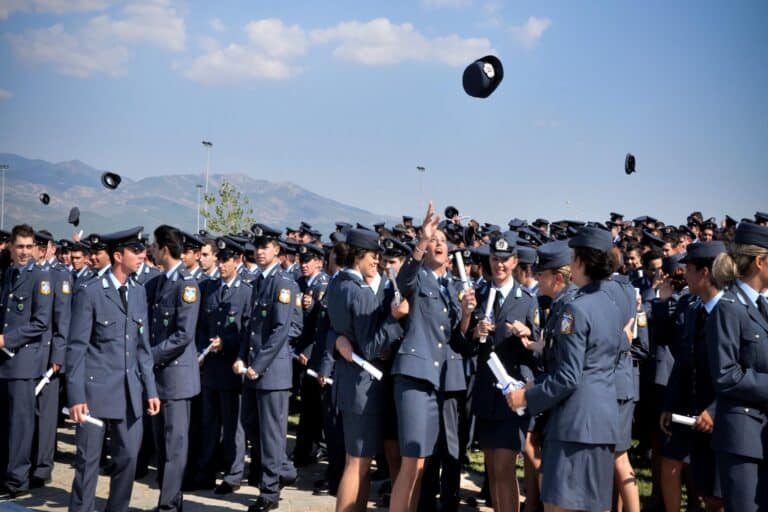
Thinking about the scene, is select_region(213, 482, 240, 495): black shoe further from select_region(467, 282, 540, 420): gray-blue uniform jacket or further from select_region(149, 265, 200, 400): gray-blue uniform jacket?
select_region(467, 282, 540, 420): gray-blue uniform jacket

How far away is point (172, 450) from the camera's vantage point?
7098mm

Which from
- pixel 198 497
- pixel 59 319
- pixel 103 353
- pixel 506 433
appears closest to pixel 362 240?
pixel 506 433

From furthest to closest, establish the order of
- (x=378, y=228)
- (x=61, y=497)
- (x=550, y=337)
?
(x=378, y=228) < (x=61, y=497) < (x=550, y=337)

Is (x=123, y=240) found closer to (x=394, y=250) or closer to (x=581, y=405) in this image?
(x=394, y=250)

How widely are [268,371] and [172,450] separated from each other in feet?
3.88

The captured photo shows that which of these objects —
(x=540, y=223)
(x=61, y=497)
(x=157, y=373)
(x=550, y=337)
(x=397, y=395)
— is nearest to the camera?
(x=550, y=337)

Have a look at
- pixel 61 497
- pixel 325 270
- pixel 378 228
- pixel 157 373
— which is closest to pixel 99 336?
pixel 157 373

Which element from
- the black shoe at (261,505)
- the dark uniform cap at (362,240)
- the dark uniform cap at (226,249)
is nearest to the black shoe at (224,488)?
the black shoe at (261,505)

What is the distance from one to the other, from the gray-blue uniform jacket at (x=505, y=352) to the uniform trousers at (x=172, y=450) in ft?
9.01

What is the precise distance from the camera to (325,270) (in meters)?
11.6

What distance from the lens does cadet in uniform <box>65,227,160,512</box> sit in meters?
6.05

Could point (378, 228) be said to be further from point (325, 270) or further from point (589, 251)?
point (589, 251)

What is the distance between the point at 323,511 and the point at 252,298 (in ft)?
7.43

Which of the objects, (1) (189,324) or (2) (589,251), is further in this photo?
(1) (189,324)
